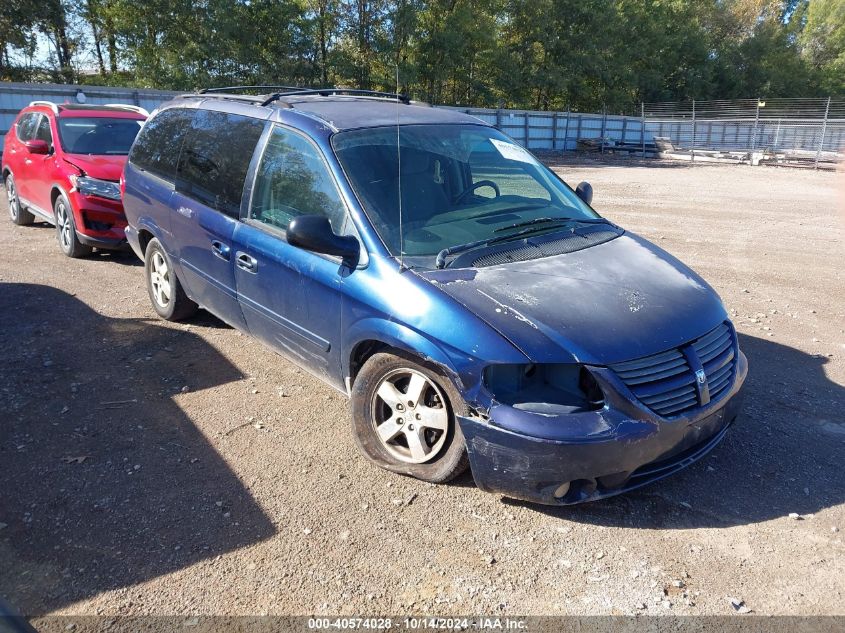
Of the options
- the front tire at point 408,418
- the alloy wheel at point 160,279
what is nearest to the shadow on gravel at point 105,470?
the alloy wheel at point 160,279

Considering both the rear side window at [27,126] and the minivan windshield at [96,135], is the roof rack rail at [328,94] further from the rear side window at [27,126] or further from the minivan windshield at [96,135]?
the rear side window at [27,126]

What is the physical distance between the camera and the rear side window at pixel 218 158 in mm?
4523

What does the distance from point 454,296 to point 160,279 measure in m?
3.61

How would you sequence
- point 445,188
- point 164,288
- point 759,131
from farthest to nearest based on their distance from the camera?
point 759,131 → point 164,288 → point 445,188

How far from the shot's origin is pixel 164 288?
584 centimetres

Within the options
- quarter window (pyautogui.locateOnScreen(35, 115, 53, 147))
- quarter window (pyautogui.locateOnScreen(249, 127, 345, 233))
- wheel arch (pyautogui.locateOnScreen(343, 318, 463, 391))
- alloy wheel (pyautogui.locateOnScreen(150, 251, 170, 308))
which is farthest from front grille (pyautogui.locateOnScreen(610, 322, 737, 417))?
quarter window (pyautogui.locateOnScreen(35, 115, 53, 147))

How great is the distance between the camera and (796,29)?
199ft

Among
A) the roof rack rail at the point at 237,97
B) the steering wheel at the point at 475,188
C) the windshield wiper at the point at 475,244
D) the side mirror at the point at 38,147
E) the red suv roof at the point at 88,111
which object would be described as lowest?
the windshield wiper at the point at 475,244

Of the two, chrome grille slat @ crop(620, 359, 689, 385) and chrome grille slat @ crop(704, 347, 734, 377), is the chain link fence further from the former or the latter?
chrome grille slat @ crop(620, 359, 689, 385)

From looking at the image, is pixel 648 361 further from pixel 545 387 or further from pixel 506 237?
pixel 506 237

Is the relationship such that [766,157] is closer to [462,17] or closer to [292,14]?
[462,17]

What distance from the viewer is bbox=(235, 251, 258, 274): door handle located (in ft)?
14.1

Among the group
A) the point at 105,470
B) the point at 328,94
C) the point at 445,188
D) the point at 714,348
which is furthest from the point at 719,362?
the point at 328,94

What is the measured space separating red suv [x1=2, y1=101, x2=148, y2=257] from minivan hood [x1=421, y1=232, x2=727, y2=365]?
18.8 feet
